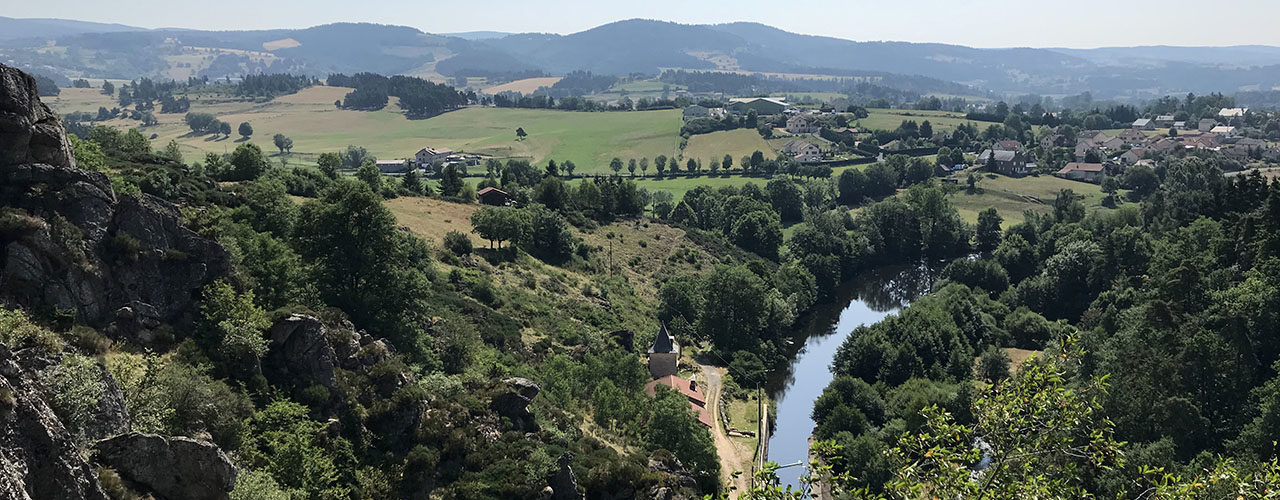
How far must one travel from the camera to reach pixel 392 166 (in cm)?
15138

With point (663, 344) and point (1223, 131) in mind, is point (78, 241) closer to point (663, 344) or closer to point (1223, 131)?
point (663, 344)

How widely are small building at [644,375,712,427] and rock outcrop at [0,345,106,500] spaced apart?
37015 mm

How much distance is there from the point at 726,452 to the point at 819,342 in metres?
29.6

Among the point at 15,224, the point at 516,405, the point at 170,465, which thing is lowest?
the point at 516,405

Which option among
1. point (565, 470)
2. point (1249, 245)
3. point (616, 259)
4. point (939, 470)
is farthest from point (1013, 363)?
point (939, 470)

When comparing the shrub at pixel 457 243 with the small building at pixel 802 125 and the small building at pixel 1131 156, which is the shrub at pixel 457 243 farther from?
the small building at pixel 1131 156

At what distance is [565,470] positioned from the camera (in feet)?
101

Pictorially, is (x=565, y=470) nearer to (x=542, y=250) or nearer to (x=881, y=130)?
(x=542, y=250)

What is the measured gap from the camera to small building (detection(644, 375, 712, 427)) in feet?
174

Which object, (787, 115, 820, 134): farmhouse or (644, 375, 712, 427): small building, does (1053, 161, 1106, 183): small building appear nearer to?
(787, 115, 820, 134): farmhouse

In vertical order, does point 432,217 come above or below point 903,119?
below

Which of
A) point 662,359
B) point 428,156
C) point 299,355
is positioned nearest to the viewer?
point 299,355

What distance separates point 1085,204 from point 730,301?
7632 cm

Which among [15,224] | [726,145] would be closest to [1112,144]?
[726,145]
